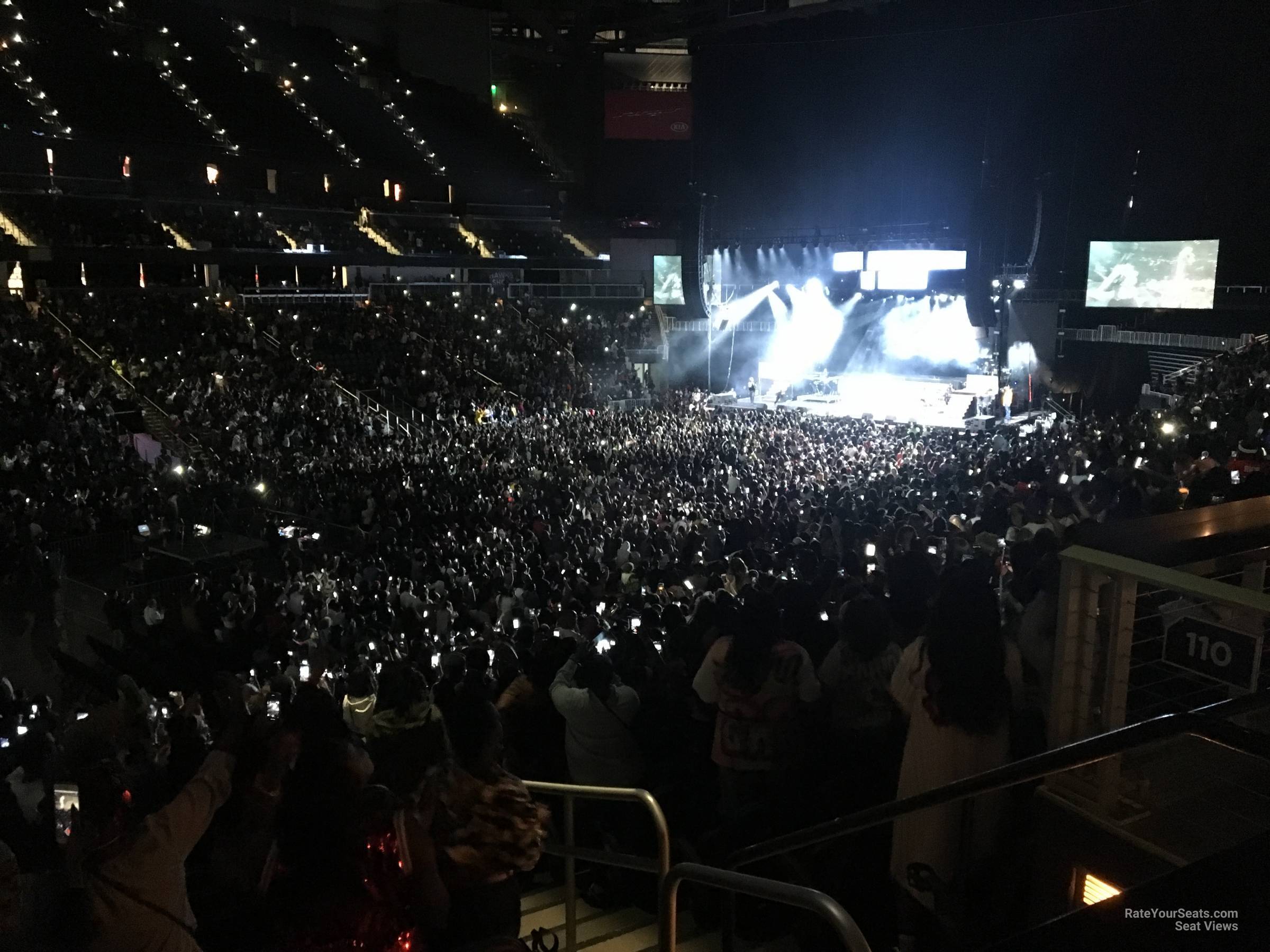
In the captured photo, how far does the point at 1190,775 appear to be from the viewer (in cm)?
276

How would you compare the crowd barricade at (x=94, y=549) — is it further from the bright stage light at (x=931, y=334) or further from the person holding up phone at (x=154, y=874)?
the bright stage light at (x=931, y=334)

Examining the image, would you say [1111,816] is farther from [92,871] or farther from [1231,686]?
[92,871]

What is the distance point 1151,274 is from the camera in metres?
19.5

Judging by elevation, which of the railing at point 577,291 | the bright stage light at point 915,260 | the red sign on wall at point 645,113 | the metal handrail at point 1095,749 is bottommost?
the metal handrail at point 1095,749

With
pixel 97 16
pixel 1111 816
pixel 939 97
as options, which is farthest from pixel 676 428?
pixel 97 16

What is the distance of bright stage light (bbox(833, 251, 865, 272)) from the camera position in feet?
86.1

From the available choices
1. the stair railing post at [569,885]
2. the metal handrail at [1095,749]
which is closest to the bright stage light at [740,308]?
the stair railing post at [569,885]

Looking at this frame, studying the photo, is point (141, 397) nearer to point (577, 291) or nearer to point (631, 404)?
point (631, 404)

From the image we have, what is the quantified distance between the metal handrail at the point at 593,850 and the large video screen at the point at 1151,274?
1971cm

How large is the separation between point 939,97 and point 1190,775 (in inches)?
1078

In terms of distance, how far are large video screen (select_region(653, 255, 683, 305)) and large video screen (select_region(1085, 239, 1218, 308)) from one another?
12.6 meters

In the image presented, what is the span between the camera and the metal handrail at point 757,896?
1.75 metres

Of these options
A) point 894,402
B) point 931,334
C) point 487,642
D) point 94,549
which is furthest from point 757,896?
point 931,334

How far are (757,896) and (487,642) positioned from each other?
146 inches
